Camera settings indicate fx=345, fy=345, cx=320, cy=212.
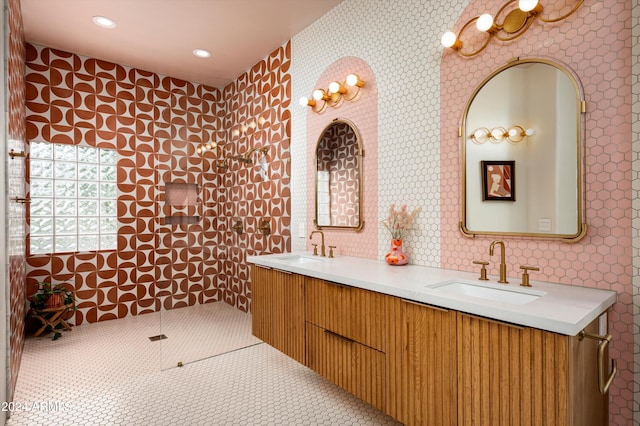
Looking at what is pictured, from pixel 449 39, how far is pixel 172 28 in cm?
252

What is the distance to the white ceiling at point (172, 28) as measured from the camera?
2.83 meters

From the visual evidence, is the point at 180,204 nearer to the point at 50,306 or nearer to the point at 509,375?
the point at 50,306

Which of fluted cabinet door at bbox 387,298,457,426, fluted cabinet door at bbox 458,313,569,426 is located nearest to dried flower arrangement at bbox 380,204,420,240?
fluted cabinet door at bbox 387,298,457,426

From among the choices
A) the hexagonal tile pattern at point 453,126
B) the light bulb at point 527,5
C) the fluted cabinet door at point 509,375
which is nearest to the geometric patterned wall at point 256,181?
the hexagonal tile pattern at point 453,126

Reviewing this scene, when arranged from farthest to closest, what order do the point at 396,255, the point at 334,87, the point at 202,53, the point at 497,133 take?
the point at 202,53 → the point at 334,87 → the point at 396,255 → the point at 497,133

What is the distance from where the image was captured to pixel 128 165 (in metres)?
4.01

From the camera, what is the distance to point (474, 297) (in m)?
1.40

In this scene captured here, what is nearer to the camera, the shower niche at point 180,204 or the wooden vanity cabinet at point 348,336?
the wooden vanity cabinet at point 348,336

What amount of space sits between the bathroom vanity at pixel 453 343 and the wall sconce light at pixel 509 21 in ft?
4.09

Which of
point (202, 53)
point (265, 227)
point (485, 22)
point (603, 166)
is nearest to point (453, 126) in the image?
point (485, 22)

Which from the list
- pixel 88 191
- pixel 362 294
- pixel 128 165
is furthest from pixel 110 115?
pixel 362 294

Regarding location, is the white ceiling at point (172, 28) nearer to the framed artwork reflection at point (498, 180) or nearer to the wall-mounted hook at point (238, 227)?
the wall-mounted hook at point (238, 227)

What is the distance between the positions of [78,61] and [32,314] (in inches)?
104

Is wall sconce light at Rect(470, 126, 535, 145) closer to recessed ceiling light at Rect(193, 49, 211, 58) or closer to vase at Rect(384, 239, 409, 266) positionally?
vase at Rect(384, 239, 409, 266)
